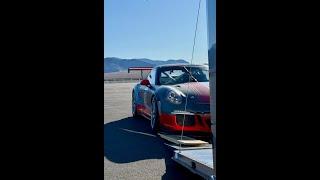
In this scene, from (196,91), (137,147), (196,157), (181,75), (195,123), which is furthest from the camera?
(181,75)

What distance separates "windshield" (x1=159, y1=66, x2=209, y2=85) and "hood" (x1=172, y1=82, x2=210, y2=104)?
0.92 ft

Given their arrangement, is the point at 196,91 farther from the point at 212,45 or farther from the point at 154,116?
the point at 212,45

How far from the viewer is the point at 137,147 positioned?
16.0 ft

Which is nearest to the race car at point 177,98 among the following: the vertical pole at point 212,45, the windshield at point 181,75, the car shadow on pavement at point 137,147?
the windshield at point 181,75

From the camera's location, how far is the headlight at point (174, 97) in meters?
5.25

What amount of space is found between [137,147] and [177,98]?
0.96 m

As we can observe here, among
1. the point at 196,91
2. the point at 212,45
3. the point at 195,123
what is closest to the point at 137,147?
the point at 195,123

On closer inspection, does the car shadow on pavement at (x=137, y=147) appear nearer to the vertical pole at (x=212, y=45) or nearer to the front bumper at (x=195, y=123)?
the front bumper at (x=195, y=123)

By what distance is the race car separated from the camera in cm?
502
